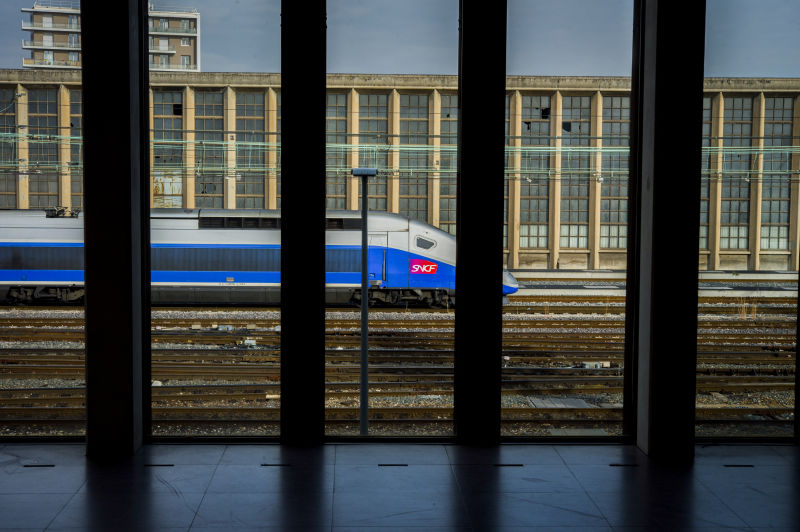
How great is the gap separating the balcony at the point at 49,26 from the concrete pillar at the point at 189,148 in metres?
0.69

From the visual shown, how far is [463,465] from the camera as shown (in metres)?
3.96

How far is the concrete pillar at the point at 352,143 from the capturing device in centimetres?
442

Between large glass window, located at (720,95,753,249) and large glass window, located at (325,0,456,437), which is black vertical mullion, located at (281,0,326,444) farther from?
large glass window, located at (720,95,753,249)

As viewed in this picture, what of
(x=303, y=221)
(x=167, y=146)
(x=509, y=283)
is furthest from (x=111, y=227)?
(x=509, y=283)

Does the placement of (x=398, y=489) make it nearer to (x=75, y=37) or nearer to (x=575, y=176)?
(x=575, y=176)

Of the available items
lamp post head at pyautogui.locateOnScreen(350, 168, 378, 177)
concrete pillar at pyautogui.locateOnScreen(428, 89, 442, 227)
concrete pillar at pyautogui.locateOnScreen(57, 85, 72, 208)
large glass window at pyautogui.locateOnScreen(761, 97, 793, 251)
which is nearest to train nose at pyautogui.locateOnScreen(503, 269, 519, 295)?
concrete pillar at pyautogui.locateOnScreen(428, 89, 442, 227)

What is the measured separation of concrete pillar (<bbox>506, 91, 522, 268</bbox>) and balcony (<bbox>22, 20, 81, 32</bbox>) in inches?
103

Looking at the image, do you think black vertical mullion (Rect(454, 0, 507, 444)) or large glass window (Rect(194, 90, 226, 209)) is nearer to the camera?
black vertical mullion (Rect(454, 0, 507, 444))

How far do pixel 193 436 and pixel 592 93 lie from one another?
3263 millimetres

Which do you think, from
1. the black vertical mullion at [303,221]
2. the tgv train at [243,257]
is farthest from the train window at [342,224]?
the black vertical mullion at [303,221]

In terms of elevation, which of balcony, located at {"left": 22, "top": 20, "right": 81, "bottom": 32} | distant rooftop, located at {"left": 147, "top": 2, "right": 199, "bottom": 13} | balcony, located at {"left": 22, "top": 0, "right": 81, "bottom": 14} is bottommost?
balcony, located at {"left": 22, "top": 20, "right": 81, "bottom": 32}

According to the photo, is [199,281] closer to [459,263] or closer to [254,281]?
[254,281]

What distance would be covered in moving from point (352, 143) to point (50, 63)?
189 cm

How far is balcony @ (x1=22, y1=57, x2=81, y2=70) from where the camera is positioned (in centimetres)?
427
